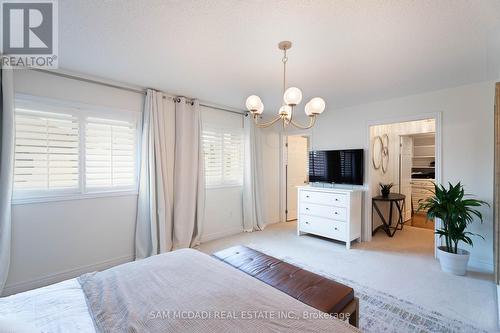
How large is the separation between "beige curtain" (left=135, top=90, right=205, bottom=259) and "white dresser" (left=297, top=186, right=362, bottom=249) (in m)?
1.84

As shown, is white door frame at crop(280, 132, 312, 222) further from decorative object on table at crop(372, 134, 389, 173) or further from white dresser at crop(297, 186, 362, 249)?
decorative object on table at crop(372, 134, 389, 173)

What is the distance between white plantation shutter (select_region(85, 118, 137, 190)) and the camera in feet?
9.23

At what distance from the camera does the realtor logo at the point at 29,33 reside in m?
1.58

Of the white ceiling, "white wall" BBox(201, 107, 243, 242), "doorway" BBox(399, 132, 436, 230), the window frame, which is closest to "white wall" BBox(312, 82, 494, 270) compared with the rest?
the white ceiling

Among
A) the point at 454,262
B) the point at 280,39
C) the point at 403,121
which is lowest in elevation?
the point at 454,262

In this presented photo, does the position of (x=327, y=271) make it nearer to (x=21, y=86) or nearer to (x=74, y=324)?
(x=74, y=324)

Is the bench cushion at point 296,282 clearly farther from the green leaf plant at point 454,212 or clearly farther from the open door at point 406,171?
the open door at point 406,171

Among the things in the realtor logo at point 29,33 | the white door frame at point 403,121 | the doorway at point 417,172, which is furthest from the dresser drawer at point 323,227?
the realtor logo at point 29,33

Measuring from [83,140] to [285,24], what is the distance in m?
2.63

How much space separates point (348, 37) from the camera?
6.15 feet

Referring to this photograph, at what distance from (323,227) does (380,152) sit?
1966 millimetres

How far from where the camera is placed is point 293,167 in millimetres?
5371

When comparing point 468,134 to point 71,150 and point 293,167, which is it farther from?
point 71,150

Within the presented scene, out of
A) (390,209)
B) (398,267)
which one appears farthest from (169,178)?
(390,209)
